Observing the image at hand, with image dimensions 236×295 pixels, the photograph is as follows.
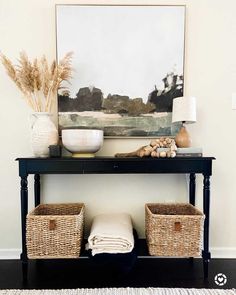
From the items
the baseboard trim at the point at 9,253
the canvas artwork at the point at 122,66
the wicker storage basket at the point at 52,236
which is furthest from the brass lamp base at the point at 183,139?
the baseboard trim at the point at 9,253

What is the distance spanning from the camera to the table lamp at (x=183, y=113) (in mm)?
1558

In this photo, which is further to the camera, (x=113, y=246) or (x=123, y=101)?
(x=123, y=101)

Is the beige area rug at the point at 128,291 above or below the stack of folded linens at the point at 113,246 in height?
below

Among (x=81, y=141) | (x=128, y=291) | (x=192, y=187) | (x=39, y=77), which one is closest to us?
(x=128, y=291)

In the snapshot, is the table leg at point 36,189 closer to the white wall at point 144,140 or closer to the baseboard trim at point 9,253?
the white wall at point 144,140

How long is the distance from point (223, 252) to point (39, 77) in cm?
184

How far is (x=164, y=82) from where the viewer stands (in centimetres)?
172

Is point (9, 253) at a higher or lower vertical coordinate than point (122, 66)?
lower

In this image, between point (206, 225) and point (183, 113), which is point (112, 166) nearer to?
point (183, 113)

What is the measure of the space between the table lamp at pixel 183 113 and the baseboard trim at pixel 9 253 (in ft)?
4.64

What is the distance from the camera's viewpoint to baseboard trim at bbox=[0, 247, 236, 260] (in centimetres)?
177

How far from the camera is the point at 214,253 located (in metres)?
1.79

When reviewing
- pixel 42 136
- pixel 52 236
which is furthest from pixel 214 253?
pixel 42 136

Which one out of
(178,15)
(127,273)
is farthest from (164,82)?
(127,273)
